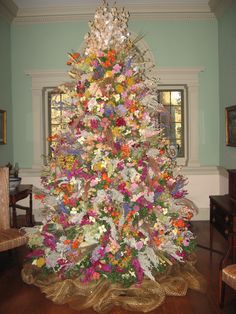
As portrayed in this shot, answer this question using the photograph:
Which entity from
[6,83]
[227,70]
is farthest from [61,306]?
[227,70]

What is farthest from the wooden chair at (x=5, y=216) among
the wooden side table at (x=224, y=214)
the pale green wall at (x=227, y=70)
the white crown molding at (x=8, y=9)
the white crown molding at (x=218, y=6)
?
the white crown molding at (x=218, y=6)

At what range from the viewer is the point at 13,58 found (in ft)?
20.6

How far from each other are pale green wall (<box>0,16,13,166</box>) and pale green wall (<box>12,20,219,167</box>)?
0.49 ft

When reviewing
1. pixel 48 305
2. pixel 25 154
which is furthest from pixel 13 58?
pixel 48 305

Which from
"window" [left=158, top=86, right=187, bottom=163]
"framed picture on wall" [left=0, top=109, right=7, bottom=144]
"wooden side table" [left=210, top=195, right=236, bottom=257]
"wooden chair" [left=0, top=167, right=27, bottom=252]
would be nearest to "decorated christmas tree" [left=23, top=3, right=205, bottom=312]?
"wooden chair" [left=0, top=167, right=27, bottom=252]

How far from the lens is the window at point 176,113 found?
21.1 feet

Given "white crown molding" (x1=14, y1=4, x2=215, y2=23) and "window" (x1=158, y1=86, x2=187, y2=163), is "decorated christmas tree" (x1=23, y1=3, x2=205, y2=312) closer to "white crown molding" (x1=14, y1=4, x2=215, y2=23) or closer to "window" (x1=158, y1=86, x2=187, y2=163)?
"white crown molding" (x1=14, y1=4, x2=215, y2=23)

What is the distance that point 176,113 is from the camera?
6.55m

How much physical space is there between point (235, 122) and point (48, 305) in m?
4.21

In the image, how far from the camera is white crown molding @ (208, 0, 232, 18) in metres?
5.55

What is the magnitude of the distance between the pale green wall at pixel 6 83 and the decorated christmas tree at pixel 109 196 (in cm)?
267

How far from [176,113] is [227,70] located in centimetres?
130

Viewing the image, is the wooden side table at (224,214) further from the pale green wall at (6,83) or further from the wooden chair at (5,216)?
the pale green wall at (6,83)

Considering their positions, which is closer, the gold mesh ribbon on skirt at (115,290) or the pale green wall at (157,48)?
the gold mesh ribbon on skirt at (115,290)
